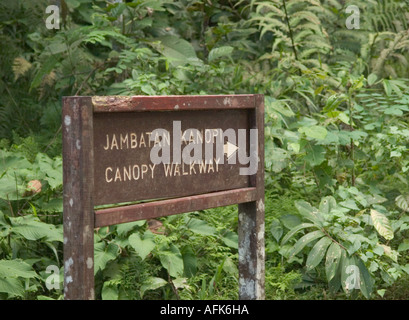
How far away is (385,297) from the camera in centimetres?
391

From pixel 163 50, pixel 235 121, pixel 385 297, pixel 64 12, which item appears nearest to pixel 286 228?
pixel 385 297

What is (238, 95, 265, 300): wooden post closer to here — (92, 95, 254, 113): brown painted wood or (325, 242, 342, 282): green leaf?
(92, 95, 254, 113): brown painted wood

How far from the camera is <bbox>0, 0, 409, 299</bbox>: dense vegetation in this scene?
3.67 m

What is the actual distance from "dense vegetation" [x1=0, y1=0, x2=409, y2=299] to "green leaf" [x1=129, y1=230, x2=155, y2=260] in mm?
13

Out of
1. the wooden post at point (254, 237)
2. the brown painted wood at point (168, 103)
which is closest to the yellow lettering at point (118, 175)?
the brown painted wood at point (168, 103)

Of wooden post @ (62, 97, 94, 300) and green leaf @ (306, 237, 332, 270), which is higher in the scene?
wooden post @ (62, 97, 94, 300)

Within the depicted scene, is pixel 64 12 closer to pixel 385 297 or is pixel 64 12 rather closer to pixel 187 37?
pixel 187 37

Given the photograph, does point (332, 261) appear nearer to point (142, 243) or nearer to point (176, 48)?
point (142, 243)

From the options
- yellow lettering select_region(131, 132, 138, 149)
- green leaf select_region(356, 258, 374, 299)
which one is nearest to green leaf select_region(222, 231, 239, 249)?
green leaf select_region(356, 258, 374, 299)

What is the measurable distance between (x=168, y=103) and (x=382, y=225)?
188 cm

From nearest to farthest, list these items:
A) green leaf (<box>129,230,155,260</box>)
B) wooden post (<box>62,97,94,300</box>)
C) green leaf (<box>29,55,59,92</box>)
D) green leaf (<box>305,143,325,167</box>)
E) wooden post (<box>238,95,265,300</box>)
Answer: wooden post (<box>62,97,94,300</box>)
wooden post (<box>238,95,265,300</box>)
green leaf (<box>129,230,155,260</box>)
green leaf (<box>305,143,325,167</box>)
green leaf (<box>29,55,59,92</box>)

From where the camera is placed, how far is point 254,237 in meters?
3.08

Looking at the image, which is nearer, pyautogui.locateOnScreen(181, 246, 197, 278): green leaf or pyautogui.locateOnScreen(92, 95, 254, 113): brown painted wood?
pyautogui.locateOnScreen(92, 95, 254, 113): brown painted wood

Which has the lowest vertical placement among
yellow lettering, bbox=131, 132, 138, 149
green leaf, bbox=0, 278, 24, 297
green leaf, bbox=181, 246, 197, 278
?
green leaf, bbox=181, 246, 197, 278
